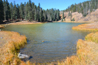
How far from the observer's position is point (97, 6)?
4943 inches

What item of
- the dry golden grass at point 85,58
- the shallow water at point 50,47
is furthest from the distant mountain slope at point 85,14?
the dry golden grass at point 85,58

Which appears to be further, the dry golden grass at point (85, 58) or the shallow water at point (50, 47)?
the shallow water at point (50, 47)

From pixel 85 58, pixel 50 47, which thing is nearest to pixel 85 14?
pixel 50 47

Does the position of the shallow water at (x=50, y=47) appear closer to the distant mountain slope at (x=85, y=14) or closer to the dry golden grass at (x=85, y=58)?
the dry golden grass at (x=85, y=58)

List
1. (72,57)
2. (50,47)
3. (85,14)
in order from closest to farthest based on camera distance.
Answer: (72,57) < (50,47) < (85,14)

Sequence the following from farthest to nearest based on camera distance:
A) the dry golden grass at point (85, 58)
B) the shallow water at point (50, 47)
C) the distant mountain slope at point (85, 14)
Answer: the distant mountain slope at point (85, 14)
the shallow water at point (50, 47)
the dry golden grass at point (85, 58)

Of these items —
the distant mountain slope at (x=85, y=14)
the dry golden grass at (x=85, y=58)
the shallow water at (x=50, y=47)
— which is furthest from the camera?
the distant mountain slope at (x=85, y=14)

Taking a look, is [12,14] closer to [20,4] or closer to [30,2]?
[30,2]

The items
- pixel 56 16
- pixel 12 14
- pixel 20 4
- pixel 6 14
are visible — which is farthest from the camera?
pixel 56 16

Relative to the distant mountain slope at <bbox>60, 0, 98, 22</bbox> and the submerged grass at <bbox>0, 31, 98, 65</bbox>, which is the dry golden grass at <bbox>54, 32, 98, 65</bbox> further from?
the distant mountain slope at <bbox>60, 0, 98, 22</bbox>

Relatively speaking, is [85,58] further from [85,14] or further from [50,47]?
[85,14]

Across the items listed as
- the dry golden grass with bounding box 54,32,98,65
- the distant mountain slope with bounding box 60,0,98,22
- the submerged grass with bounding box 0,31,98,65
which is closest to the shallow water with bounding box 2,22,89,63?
the submerged grass with bounding box 0,31,98,65

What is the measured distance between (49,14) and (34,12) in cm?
4265

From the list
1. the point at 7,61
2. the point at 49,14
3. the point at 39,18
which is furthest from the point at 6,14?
the point at 7,61
